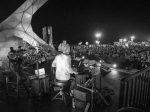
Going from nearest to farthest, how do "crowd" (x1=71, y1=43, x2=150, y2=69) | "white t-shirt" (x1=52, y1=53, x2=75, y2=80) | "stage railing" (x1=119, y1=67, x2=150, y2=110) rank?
"stage railing" (x1=119, y1=67, x2=150, y2=110), "white t-shirt" (x1=52, y1=53, x2=75, y2=80), "crowd" (x1=71, y1=43, x2=150, y2=69)

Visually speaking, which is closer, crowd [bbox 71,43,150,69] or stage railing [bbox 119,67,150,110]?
stage railing [bbox 119,67,150,110]

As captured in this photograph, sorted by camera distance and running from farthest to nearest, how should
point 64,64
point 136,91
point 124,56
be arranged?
point 124,56, point 64,64, point 136,91

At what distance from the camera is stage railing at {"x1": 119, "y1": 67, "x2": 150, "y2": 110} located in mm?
3293

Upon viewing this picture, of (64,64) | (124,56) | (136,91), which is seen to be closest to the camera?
(136,91)

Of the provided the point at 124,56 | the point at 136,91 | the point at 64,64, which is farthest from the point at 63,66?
the point at 124,56

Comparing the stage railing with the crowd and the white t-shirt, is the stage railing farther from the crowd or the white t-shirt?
the crowd

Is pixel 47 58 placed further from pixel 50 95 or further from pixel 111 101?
pixel 111 101

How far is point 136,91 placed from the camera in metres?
3.73

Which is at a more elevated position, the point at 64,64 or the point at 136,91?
the point at 64,64

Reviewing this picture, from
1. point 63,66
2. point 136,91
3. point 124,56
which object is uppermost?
point 63,66

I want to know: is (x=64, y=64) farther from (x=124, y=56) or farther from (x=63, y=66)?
(x=124, y=56)

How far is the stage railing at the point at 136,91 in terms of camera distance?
3293 millimetres

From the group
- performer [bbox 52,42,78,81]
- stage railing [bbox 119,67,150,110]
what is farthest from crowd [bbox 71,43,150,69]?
stage railing [bbox 119,67,150,110]

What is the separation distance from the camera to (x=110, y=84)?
6457mm
